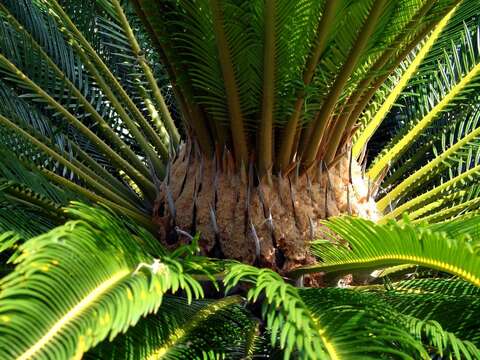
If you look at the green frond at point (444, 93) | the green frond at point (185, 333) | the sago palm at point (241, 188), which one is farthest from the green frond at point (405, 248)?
the green frond at point (444, 93)

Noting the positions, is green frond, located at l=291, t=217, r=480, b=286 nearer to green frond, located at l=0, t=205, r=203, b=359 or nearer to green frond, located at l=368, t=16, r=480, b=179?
green frond, located at l=0, t=205, r=203, b=359

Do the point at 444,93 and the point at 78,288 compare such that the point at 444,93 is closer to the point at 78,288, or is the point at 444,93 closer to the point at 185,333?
the point at 185,333

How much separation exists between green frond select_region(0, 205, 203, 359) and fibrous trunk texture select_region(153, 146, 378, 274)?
2.31 ft

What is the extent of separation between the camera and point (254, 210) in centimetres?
251

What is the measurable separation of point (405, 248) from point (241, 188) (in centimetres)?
83

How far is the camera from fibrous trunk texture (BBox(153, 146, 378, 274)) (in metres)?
2.49

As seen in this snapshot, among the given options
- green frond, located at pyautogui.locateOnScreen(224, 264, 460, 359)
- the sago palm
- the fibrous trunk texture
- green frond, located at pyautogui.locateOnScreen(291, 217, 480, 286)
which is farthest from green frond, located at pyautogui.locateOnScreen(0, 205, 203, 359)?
the fibrous trunk texture

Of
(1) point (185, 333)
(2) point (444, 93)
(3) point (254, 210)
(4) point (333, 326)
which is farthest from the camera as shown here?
(2) point (444, 93)

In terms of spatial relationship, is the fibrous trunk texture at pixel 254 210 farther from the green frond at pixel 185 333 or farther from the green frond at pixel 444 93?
the green frond at pixel 444 93

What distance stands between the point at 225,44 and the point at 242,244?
0.68 metres

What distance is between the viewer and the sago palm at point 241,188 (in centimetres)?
163

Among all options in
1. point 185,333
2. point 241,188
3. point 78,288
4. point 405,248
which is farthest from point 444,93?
point 78,288

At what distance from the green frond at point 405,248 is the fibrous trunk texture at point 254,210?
346mm

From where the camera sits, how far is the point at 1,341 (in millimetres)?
1354
